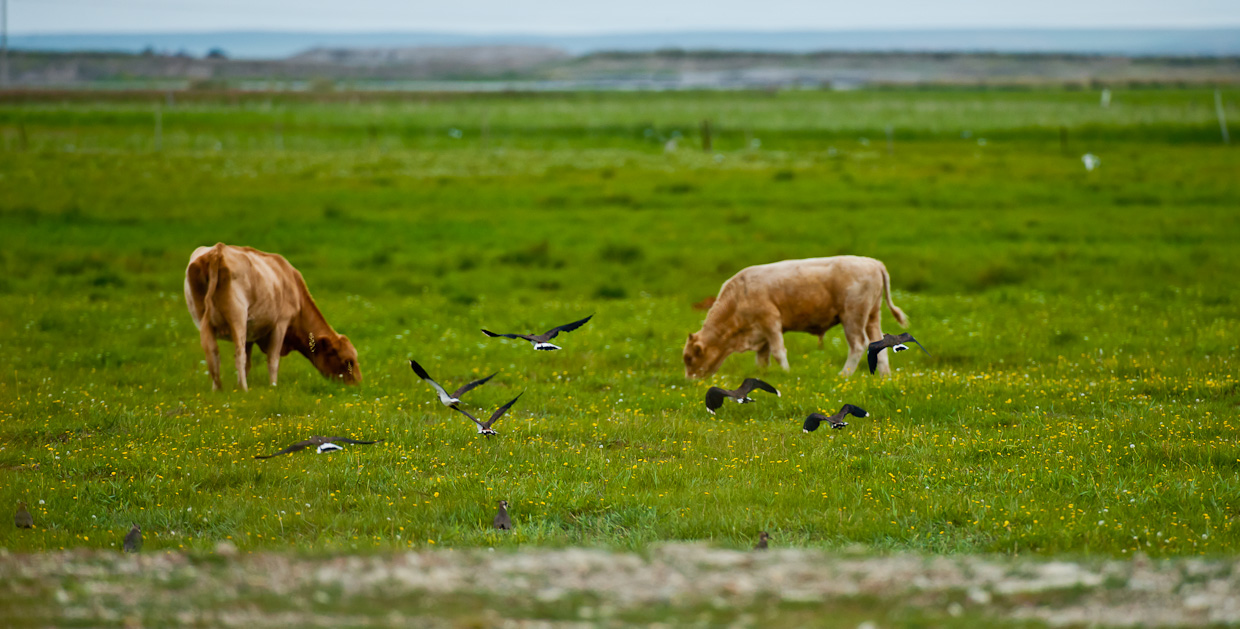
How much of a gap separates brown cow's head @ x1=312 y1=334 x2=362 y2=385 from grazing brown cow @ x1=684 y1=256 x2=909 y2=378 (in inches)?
186

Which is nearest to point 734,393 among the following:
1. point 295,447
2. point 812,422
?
point 812,422

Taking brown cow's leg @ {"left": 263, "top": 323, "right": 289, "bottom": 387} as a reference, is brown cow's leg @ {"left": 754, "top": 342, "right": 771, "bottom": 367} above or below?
below

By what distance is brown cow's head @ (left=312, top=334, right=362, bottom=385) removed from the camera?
1427 cm

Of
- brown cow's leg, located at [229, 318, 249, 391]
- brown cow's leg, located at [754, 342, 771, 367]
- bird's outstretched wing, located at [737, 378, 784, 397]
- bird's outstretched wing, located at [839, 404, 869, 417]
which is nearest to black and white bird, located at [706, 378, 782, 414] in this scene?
bird's outstretched wing, located at [737, 378, 784, 397]

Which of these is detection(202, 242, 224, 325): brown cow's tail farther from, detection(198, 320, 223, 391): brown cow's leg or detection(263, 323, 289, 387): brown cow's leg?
detection(263, 323, 289, 387): brown cow's leg

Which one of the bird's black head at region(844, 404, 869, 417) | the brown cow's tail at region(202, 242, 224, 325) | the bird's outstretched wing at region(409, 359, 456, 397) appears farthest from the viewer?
the brown cow's tail at region(202, 242, 224, 325)

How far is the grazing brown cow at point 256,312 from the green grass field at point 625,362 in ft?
1.61

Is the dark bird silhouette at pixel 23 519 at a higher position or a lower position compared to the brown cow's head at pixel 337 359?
higher

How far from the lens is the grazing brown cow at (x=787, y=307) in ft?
48.8

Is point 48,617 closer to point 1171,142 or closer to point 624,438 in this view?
point 624,438

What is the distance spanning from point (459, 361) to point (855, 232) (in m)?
14.7

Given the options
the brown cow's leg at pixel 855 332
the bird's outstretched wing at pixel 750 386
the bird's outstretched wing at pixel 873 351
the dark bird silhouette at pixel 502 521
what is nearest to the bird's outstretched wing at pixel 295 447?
the dark bird silhouette at pixel 502 521

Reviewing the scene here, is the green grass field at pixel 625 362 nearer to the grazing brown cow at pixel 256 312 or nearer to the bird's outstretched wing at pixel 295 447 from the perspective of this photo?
the bird's outstretched wing at pixel 295 447

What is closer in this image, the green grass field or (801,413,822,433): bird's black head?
the green grass field
